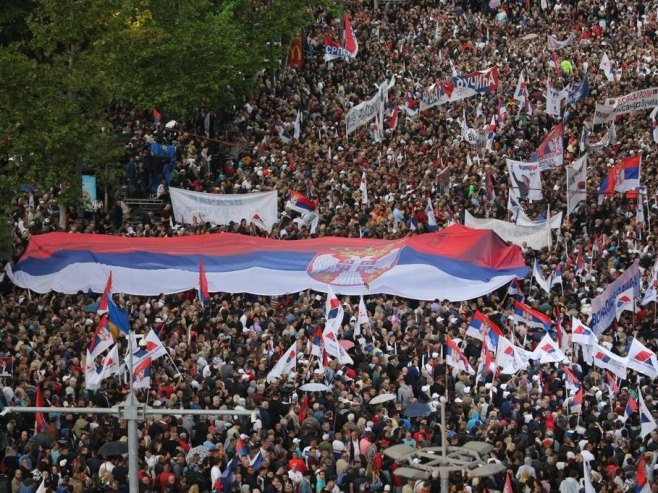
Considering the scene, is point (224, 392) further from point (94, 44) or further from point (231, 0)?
point (231, 0)

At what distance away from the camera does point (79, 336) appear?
3509cm

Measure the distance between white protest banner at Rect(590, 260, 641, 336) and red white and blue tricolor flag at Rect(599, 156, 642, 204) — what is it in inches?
301

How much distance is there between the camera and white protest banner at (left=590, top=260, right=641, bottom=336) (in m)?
34.2

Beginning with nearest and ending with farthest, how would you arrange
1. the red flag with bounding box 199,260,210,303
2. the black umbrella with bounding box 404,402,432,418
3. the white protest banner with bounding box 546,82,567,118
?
the black umbrella with bounding box 404,402,432,418, the red flag with bounding box 199,260,210,303, the white protest banner with bounding box 546,82,567,118

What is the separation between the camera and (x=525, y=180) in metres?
44.3

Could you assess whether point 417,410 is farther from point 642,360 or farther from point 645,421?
point 642,360

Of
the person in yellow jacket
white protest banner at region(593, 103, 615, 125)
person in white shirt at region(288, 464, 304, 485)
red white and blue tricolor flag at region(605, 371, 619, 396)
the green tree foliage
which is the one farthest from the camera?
the person in yellow jacket

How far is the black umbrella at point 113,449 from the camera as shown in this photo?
28656 mm

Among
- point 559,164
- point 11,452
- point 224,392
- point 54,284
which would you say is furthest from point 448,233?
point 11,452

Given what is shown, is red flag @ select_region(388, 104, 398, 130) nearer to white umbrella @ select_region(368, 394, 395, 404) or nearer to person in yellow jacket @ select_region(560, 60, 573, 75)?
person in yellow jacket @ select_region(560, 60, 573, 75)

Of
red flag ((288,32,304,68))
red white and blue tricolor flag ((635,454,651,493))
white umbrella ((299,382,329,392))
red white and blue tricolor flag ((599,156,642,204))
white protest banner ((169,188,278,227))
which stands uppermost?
red flag ((288,32,304,68))

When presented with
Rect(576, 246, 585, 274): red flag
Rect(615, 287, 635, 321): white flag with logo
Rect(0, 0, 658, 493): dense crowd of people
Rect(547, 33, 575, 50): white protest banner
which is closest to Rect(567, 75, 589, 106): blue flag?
→ Rect(0, 0, 658, 493): dense crowd of people

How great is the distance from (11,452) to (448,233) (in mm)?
14397

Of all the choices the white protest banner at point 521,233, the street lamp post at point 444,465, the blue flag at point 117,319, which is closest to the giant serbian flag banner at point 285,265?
the white protest banner at point 521,233
